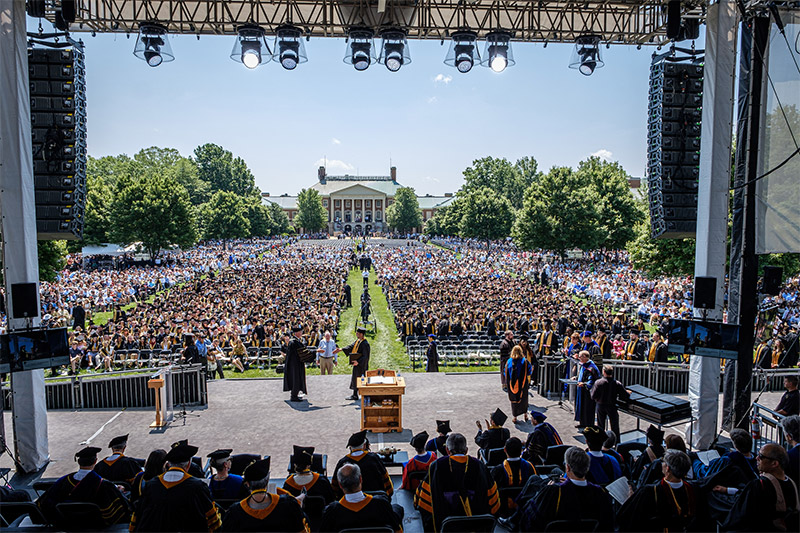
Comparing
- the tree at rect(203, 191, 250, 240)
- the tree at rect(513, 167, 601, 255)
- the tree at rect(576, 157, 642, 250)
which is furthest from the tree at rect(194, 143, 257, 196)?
the tree at rect(513, 167, 601, 255)

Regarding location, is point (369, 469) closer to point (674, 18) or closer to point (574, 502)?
point (574, 502)

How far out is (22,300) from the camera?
7.18 meters

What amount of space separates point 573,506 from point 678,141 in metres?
7.07

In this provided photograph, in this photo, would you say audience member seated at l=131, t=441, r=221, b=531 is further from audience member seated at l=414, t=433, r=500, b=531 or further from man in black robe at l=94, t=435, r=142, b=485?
audience member seated at l=414, t=433, r=500, b=531

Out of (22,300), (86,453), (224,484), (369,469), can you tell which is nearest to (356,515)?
(369,469)

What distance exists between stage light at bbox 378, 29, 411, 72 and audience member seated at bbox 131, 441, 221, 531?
24.1 feet

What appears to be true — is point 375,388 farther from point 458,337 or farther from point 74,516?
point 458,337

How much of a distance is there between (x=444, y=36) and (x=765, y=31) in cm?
506

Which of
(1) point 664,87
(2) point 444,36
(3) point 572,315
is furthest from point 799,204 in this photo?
(3) point 572,315

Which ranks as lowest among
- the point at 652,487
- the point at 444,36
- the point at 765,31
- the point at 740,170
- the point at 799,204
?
the point at 652,487

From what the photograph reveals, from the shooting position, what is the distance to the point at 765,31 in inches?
303

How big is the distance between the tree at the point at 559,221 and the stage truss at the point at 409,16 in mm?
31908

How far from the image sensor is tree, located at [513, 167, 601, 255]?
132 feet

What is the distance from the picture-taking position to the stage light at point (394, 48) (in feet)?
29.2
